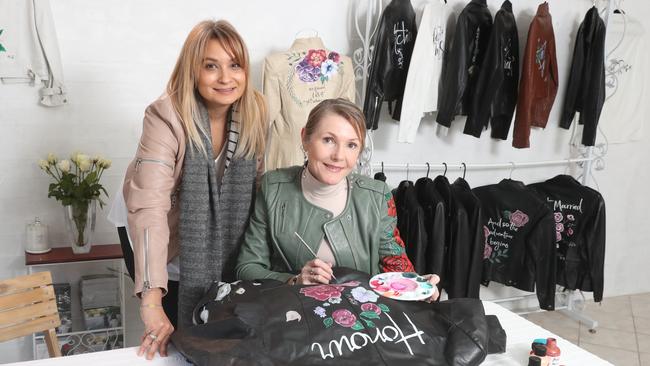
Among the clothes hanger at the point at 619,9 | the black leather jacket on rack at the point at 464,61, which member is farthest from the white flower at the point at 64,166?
the clothes hanger at the point at 619,9

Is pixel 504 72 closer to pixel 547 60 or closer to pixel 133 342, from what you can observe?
pixel 547 60

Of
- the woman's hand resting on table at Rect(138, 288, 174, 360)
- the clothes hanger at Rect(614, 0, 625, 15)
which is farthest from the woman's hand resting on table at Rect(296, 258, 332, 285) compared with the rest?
the clothes hanger at Rect(614, 0, 625, 15)

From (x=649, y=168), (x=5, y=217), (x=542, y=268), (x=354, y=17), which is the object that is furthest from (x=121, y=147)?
(x=649, y=168)

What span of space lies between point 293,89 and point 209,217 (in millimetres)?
1252

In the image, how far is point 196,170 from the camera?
5.65 feet

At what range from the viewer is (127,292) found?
3.02m

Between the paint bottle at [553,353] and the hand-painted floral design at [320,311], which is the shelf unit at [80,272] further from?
the paint bottle at [553,353]

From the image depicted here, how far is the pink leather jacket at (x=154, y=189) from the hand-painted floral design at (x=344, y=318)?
0.53 metres

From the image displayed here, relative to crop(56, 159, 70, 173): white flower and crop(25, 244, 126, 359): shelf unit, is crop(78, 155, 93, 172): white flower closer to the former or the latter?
crop(56, 159, 70, 173): white flower

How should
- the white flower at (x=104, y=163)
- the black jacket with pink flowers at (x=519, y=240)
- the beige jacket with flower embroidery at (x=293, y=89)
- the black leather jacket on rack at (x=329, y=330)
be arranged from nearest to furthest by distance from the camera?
1. the black leather jacket on rack at (x=329, y=330)
2. the white flower at (x=104, y=163)
3. the beige jacket with flower embroidery at (x=293, y=89)
4. the black jacket with pink flowers at (x=519, y=240)

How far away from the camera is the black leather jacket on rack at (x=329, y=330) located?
1221mm

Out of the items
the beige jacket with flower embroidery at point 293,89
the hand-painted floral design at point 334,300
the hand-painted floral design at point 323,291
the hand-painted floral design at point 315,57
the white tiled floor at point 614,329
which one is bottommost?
the white tiled floor at point 614,329

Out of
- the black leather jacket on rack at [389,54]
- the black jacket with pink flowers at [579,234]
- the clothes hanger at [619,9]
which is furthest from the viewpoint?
the clothes hanger at [619,9]

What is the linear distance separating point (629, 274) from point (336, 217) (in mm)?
3387
